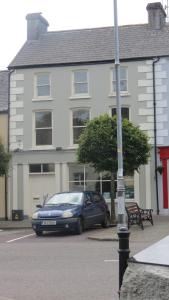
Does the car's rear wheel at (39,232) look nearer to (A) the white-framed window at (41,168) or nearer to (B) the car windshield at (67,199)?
(B) the car windshield at (67,199)

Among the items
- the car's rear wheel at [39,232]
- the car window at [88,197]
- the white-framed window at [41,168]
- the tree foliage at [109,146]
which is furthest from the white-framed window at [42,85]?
the car's rear wheel at [39,232]

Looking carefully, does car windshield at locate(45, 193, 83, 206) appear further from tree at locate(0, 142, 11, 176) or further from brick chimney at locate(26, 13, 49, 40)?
brick chimney at locate(26, 13, 49, 40)

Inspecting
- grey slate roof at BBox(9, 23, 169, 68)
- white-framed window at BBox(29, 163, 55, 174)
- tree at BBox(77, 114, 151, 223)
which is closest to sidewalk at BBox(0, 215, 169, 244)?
tree at BBox(77, 114, 151, 223)

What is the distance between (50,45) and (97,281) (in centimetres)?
2390

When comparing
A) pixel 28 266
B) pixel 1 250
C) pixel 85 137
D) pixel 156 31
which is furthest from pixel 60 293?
pixel 156 31

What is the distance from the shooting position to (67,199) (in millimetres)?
21531

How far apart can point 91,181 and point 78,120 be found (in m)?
3.33

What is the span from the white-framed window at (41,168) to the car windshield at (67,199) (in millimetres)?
8526

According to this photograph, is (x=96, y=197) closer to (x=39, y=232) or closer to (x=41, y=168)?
(x=39, y=232)

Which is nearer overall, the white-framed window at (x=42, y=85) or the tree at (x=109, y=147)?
the tree at (x=109, y=147)

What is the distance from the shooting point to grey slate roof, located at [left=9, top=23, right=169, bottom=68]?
30.4 m

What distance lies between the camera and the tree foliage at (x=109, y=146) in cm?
2319

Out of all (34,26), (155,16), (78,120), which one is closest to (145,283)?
(78,120)

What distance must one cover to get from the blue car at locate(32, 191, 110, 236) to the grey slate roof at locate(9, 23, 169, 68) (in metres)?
10.4
